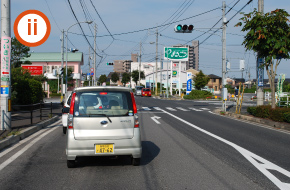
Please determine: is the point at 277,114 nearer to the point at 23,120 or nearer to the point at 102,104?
the point at 102,104

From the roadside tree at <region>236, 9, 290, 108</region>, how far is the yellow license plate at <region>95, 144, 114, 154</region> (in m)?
11.2

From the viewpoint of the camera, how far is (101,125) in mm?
5863

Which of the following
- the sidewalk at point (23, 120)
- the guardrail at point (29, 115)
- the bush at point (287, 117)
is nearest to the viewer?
the sidewalk at point (23, 120)

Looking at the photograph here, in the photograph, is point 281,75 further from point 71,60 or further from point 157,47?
point 71,60

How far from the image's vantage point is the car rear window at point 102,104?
5.98 meters

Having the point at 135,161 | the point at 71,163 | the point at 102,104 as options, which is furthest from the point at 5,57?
the point at 135,161

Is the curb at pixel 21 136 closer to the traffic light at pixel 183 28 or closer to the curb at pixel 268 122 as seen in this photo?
the traffic light at pixel 183 28

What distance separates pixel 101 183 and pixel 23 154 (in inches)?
130

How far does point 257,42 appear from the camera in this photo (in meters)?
14.8

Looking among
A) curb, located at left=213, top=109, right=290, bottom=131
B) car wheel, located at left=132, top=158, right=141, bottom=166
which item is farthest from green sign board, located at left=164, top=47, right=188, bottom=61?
car wheel, located at left=132, top=158, right=141, bottom=166

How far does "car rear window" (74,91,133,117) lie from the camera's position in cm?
598

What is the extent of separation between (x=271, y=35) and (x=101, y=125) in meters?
11.9

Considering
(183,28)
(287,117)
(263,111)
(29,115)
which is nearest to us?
(287,117)

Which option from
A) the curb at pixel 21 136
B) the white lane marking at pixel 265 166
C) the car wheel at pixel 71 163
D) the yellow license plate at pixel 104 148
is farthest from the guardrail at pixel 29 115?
the white lane marking at pixel 265 166
